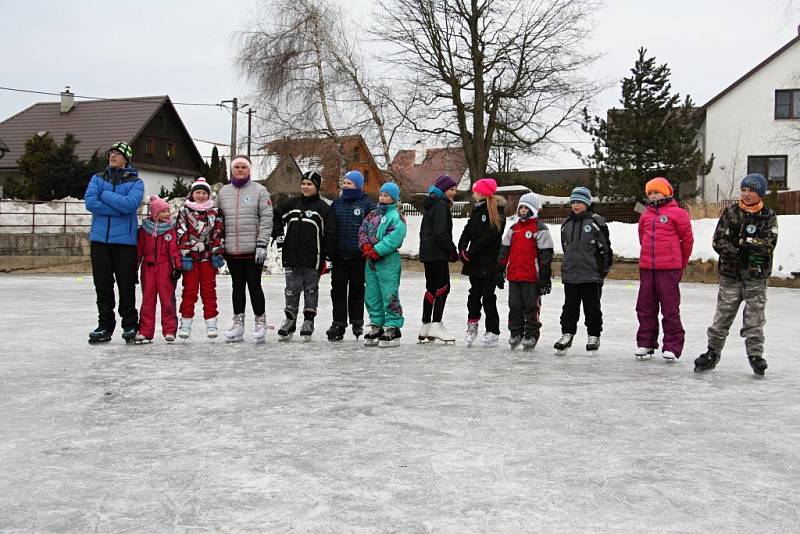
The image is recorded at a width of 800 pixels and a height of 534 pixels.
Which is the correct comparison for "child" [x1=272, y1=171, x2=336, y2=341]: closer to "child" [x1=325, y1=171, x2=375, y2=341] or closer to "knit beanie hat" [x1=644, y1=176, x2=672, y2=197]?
"child" [x1=325, y1=171, x2=375, y2=341]

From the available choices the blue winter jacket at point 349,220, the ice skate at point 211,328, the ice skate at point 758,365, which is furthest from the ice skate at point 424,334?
the ice skate at point 758,365

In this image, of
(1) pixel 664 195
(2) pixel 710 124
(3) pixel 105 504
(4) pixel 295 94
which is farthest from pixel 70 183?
(3) pixel 105 504

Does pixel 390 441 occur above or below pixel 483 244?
below

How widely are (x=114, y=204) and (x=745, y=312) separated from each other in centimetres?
542

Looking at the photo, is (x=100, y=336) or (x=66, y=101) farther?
(x=66, y=101)

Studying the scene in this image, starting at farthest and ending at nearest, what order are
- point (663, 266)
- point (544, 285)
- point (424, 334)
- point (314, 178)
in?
1. point (424, 334)
2. point (314, 178)
3. point (544, 285)
4. point (663, 266)

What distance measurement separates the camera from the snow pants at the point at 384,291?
7.60 m

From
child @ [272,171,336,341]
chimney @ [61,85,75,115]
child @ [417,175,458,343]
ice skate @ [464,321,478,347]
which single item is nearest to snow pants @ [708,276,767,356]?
ice skate @ [464,321,478,347]

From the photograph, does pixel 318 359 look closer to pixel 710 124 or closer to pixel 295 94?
pixel 295 94

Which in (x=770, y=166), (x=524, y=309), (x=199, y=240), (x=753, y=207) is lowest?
(x=524, y=309)

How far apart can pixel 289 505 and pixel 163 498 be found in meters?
0.53

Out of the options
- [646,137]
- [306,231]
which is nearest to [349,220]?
[306,231]

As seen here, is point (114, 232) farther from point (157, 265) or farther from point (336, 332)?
point (336, 332)

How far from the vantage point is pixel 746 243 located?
6.23m
